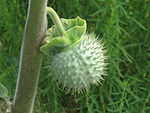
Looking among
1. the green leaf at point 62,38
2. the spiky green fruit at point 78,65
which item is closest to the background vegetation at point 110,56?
the spiky green fruit at point 78,65

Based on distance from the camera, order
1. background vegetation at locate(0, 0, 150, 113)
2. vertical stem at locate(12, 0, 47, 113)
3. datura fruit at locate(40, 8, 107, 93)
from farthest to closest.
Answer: background vegetation at locate(0, 0, 150, 113) < datura fruit at locate(40, 8, 107, 93) < vertical stem at locate(12, 0, 47, 113)

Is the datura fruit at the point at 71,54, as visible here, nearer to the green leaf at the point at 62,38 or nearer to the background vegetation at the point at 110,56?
the green leaf at the point at 62,38

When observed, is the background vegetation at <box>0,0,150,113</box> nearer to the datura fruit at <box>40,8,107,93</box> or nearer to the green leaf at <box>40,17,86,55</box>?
the datura fruit at <box>40,8,107,93</box>

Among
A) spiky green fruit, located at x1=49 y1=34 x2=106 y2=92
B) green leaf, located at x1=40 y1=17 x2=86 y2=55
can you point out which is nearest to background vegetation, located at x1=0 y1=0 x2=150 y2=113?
spiky green fruit, located at x1=49 y1=34 x2=106 y2=92

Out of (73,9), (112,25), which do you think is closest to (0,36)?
(73,9)

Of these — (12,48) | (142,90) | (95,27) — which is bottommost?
(142,90)

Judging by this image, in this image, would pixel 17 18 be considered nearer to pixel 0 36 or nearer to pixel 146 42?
pixel 0 36
